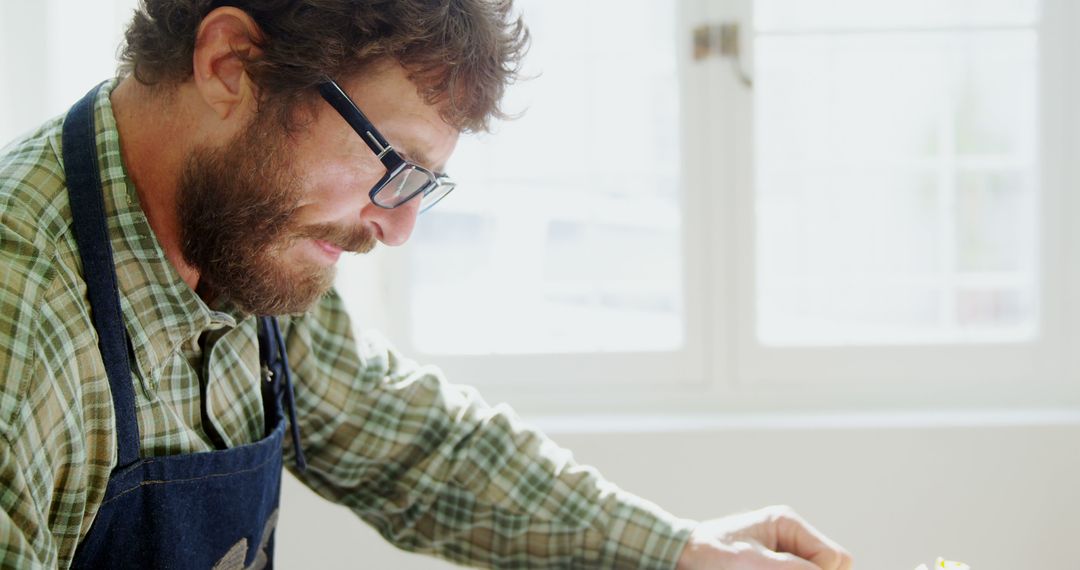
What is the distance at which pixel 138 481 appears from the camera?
0.96 metres

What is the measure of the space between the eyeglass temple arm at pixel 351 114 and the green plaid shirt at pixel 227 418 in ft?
0.66

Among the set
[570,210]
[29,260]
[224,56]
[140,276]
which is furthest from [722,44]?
[29,260]

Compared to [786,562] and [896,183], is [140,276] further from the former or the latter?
[896,183]

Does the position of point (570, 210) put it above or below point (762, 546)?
above

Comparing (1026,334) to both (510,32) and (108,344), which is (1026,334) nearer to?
(510,32)

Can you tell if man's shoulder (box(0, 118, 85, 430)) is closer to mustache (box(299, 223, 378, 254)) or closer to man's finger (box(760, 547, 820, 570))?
mustache (box(299, 223, 378, 254))

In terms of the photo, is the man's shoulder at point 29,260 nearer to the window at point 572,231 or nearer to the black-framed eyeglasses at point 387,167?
the black-framed eyeglasses at point 387,167

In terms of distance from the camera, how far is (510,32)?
114 centimetres

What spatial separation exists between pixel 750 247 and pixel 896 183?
1.03 ft

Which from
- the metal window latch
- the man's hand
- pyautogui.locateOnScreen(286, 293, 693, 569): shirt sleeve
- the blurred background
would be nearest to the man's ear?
pyautogui.locateOnScreen(286, 293, 693, 569): shirt sleeve

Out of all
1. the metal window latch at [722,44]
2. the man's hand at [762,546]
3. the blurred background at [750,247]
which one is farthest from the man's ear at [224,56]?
the metal window latch at [722,44]

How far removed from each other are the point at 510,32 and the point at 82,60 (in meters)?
1.11

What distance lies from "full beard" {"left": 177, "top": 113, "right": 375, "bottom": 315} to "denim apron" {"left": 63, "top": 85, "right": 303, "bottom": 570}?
0.32 ft

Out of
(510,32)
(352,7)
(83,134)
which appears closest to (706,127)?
(510,32)
